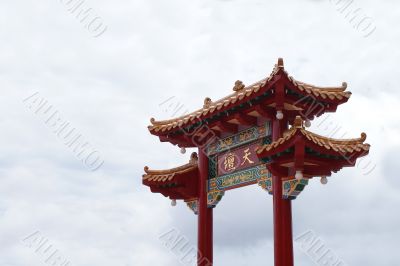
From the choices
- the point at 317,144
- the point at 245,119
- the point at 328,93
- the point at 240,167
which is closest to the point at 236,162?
the point at 240,167

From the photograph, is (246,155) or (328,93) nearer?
(328,93)

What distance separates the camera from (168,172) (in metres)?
13.0

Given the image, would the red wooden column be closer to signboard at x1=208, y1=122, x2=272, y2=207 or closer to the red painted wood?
signboard at x1=208, y1=122, x2=272, y2=207

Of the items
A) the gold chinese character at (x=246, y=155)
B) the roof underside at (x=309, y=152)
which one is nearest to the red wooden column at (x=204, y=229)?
the gold chinese character at (x=246, y=155)

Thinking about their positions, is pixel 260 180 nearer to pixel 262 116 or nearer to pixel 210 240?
pixel 262 116

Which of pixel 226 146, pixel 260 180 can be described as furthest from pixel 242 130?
pixel 260 180

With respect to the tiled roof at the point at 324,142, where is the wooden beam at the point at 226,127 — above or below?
above

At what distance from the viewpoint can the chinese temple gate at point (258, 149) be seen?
9.38m

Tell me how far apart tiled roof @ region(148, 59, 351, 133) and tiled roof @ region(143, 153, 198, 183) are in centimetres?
101

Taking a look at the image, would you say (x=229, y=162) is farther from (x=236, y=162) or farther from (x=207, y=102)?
(x=207, y=102)

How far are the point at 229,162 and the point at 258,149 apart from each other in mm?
2280

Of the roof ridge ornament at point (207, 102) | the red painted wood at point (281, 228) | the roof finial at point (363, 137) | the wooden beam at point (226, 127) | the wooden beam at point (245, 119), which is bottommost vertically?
the red painted wood at point (281, 228)

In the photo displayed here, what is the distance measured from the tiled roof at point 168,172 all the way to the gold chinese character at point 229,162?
113 centimetres

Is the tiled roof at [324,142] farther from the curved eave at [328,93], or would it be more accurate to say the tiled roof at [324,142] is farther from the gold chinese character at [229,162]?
the gold chinese character at [229,162]
